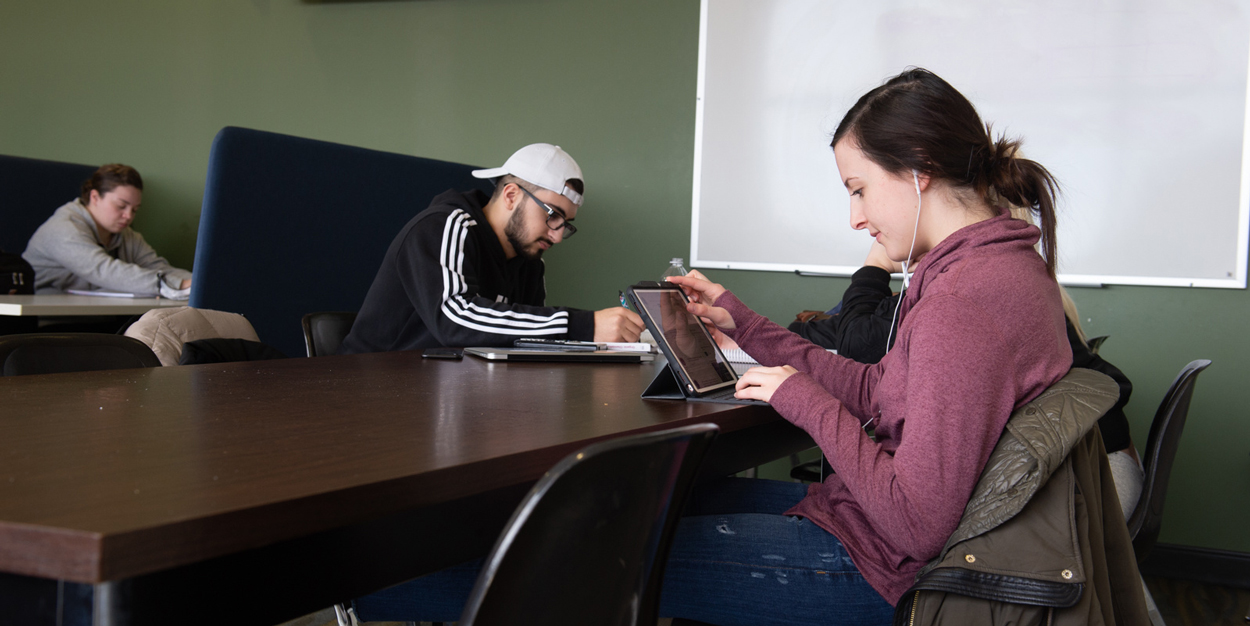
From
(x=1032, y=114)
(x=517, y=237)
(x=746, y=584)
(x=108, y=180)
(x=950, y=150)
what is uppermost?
(x=1032, y=114)

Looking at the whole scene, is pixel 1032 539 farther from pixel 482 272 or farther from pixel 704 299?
pixel 482 272

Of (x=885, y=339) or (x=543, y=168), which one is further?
(x=543, y=168)

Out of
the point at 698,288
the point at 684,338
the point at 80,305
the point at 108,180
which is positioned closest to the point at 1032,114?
the point at 698,288

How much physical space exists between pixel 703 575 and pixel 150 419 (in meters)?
0.65

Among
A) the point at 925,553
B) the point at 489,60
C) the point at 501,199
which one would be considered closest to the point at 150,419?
the point at 925,553

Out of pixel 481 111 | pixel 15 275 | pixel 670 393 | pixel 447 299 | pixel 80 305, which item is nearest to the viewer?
pixel 670 393

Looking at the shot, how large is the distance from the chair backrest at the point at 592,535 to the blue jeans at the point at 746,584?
13.5 inches

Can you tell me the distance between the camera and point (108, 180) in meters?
3.77

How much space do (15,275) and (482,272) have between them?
2328 millimetres

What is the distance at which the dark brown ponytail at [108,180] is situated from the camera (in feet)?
12.4

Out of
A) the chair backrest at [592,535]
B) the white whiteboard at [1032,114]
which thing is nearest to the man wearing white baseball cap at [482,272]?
the white whiteboard at [1032,114]

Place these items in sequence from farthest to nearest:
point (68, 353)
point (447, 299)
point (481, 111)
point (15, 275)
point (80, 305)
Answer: point (481, 111) < point (15, 275) < point (80, 305) < point (447, 299) < point (68, 353)

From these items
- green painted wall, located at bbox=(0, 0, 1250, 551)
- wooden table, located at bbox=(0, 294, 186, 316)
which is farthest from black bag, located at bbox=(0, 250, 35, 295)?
green painted wall, located at bbox=(0, 0, 1250, 551)

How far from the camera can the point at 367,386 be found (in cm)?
115
